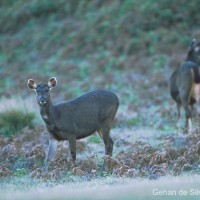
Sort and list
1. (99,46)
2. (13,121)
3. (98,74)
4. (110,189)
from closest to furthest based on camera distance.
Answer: (110,189) → (13,121) → (98,74) → (99,46)

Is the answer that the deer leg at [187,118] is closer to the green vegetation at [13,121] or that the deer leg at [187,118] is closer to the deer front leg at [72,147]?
the green vegetation at [13,121]

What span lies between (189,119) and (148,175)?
595 cm

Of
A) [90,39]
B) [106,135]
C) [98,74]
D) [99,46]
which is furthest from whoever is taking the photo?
[90,39]

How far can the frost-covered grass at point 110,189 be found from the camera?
390 inches

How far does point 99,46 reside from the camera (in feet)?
99.8

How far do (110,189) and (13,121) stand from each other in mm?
7034

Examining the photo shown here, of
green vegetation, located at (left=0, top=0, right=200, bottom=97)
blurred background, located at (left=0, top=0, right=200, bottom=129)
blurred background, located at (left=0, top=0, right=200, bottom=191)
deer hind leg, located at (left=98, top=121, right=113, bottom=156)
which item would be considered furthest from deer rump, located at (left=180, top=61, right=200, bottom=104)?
green vegetation, located at (left=0, top=0, right=200, bottom=97)

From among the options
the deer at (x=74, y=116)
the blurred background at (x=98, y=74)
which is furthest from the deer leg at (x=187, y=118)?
the deer at (x=74, y=116)

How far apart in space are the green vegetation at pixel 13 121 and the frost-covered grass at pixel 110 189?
17.1ft

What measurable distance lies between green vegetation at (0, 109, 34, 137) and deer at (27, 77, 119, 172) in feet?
12.9

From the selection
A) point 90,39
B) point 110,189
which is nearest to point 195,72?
point 110,189

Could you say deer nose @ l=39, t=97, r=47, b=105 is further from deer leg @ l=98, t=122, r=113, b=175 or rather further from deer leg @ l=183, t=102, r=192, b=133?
deer leg @ l=183, t=102, r=192, b=133

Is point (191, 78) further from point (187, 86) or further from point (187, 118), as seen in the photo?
point (187, 118)

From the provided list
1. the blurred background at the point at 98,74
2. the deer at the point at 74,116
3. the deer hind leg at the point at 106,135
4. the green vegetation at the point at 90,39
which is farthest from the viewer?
the green vegetation at the point at 90,39
